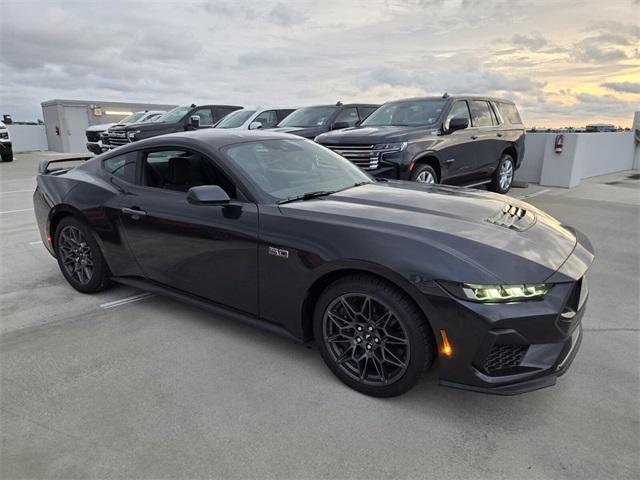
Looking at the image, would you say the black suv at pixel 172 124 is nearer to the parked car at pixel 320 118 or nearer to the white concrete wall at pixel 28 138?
the parked car at pixel 320 118

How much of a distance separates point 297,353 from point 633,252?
15.3ft

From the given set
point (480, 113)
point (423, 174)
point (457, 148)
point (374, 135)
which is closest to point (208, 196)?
point (374, 135)

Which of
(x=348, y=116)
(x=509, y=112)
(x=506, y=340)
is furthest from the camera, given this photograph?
(x=348, y=116)

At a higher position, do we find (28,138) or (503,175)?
(28,138)

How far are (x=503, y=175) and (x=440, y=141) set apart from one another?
263 cm

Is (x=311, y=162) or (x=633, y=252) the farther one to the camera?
(x=633, y=252)

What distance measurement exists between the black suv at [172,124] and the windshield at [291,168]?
992cm

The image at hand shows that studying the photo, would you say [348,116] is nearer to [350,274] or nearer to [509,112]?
[509,112]

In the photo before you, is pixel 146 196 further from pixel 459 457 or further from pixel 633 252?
pixel 633 252

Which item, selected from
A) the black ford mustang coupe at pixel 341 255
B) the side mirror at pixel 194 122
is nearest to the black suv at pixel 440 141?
the black ford mustang coupe at pixel 341 255

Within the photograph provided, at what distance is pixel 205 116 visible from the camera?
14375mm

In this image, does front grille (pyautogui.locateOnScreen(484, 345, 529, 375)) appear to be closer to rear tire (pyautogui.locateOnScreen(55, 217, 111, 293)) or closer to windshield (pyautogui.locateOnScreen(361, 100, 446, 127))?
rear tire (pyautogui.locateOnScreen(55, 217, 111, 293))

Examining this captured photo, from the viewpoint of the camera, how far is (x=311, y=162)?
3781 mm

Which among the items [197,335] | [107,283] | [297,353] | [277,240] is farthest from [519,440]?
[107,283]
